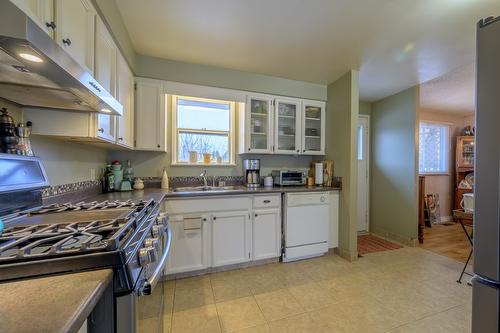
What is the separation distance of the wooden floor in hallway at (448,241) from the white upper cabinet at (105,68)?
4171 mm

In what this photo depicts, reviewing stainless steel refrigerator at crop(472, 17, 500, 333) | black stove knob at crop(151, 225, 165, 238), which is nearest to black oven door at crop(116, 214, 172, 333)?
black stove knob at crop(151, 225, 165, 238)

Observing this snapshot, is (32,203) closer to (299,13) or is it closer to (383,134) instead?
(299,13)

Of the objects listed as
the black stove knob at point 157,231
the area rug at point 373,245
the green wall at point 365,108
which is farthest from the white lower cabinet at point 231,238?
the green wall at point 365,108

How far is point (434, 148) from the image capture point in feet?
14.8

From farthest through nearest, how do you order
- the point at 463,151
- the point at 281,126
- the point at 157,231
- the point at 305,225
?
the point at 463,151 → the point at 281,126 → the point at 305,225 → the point at 157,231

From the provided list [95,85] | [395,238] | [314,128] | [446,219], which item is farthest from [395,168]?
[95,85]

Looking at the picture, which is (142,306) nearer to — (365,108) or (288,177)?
(288,177)

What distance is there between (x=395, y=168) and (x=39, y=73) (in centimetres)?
412

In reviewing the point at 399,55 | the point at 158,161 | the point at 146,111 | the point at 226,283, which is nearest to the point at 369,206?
the point at 399,55

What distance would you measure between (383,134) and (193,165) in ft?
10.6

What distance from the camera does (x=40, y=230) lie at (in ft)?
2.83

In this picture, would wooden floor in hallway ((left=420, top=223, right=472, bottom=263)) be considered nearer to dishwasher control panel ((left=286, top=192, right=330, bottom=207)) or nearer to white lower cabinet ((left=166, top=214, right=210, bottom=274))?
dishwasher control panel ((left=286, top=192, right=330, bottom=207))

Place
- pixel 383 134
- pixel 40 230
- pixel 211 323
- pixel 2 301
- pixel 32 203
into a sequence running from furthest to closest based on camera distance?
pixel 383 134 → pixel 211 323 → pixel 32 203 → pixel 40 230 → pixel 2 301

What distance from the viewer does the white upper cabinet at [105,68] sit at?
1.42 m
